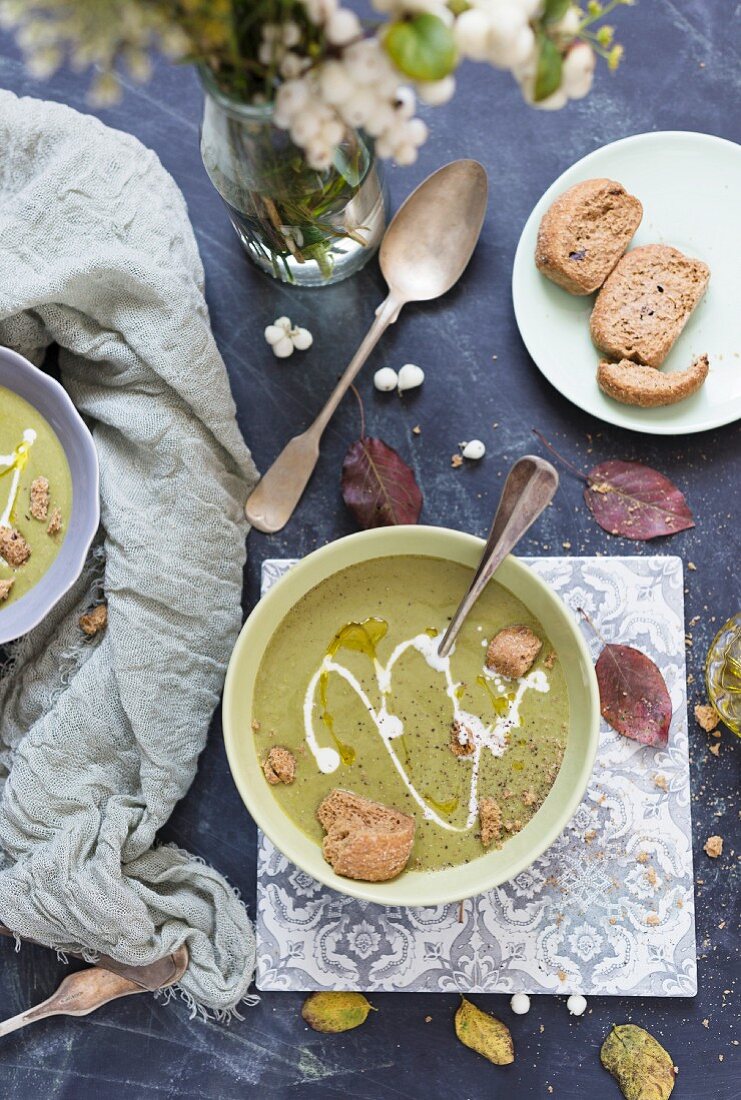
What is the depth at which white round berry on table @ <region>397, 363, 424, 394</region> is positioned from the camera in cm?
196

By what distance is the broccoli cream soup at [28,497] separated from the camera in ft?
5.91

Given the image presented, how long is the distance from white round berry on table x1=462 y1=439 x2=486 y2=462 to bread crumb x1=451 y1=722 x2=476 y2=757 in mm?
509

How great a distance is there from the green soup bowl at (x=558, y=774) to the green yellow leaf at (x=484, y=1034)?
1.16 feet

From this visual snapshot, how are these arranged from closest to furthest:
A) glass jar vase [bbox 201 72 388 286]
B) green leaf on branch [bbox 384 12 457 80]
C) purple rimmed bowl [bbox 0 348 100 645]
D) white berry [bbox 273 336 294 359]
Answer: green leaf on branch [bbox 384 12 457 80] < glass jar vase [bbox 201 72 388 286] < purple rimmed bowl [bbox 0 348 100 645] < white berry [bbox 273 336 294 359]

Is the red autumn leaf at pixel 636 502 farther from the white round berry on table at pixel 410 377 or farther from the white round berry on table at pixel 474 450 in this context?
the white round berry on table at pixel 410 377

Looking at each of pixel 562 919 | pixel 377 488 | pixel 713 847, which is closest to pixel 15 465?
pixel 377 488

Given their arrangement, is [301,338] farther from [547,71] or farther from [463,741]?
[547,71]

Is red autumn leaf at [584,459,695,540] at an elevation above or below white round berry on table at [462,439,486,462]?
below

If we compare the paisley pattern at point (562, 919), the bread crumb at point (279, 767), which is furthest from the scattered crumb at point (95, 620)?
the paisley pattern at point (562, 919)

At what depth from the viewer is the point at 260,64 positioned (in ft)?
3.71

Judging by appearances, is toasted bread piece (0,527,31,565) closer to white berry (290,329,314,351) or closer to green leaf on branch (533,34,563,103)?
white berry (290,329,314,351)

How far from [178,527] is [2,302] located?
1.55 ft

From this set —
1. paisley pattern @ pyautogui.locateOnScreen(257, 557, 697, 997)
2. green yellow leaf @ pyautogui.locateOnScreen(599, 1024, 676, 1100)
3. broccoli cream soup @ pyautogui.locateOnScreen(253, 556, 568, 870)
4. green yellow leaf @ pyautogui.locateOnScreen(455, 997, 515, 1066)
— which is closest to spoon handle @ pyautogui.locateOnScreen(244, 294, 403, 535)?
broccoli cream soup @ pyautogui.locateOnScreen(253, 556, 568, 870)

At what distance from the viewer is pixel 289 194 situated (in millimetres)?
1511
